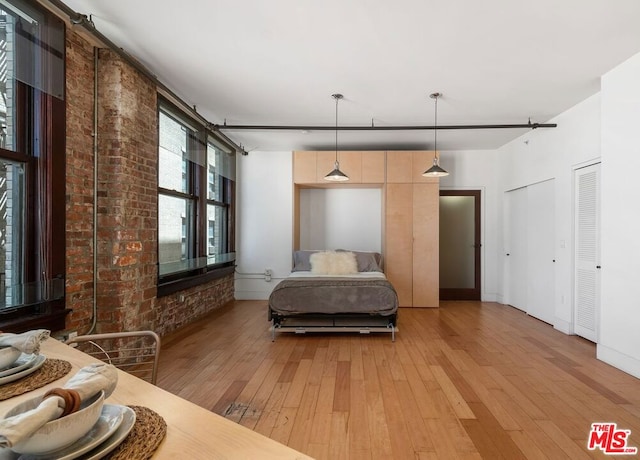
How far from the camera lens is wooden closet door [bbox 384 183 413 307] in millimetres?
5699

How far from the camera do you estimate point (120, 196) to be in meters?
2.94

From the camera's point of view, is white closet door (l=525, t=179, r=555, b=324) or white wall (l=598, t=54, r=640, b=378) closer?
white wall (l=598, t=54, r=640, b=378)

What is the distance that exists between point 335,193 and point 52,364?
5559 mm

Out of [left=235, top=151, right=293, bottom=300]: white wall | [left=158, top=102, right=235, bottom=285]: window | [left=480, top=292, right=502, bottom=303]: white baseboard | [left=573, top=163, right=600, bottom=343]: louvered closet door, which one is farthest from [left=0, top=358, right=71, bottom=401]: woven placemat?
[left=480, top=292, right=502, bottom=303]: white baseboard

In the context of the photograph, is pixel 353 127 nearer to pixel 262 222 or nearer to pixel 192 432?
pixel 262 222

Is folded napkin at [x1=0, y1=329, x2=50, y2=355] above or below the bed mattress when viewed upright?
above

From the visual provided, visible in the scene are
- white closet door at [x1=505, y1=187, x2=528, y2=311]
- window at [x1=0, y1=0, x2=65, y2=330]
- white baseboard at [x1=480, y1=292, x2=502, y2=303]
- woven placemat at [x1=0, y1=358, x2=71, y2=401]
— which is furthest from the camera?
white baseboard at [x1=480, y1=292, x2=502, y2=303]

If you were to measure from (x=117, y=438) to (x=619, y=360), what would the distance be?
411cm

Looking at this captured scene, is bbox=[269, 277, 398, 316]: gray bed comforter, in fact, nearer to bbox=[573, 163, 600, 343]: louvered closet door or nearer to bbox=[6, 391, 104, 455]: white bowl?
bbox=[573, 163, 600, 343]: louvered closet door

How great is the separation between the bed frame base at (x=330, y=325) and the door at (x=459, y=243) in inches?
109

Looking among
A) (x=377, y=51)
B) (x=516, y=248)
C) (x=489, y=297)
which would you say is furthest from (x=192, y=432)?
(x=489, y=297)

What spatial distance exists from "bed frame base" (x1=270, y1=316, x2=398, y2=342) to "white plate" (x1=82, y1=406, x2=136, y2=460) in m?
3.25

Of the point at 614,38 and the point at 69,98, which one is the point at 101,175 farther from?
the point at 614,38

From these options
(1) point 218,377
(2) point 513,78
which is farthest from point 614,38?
(1) point 218,377
